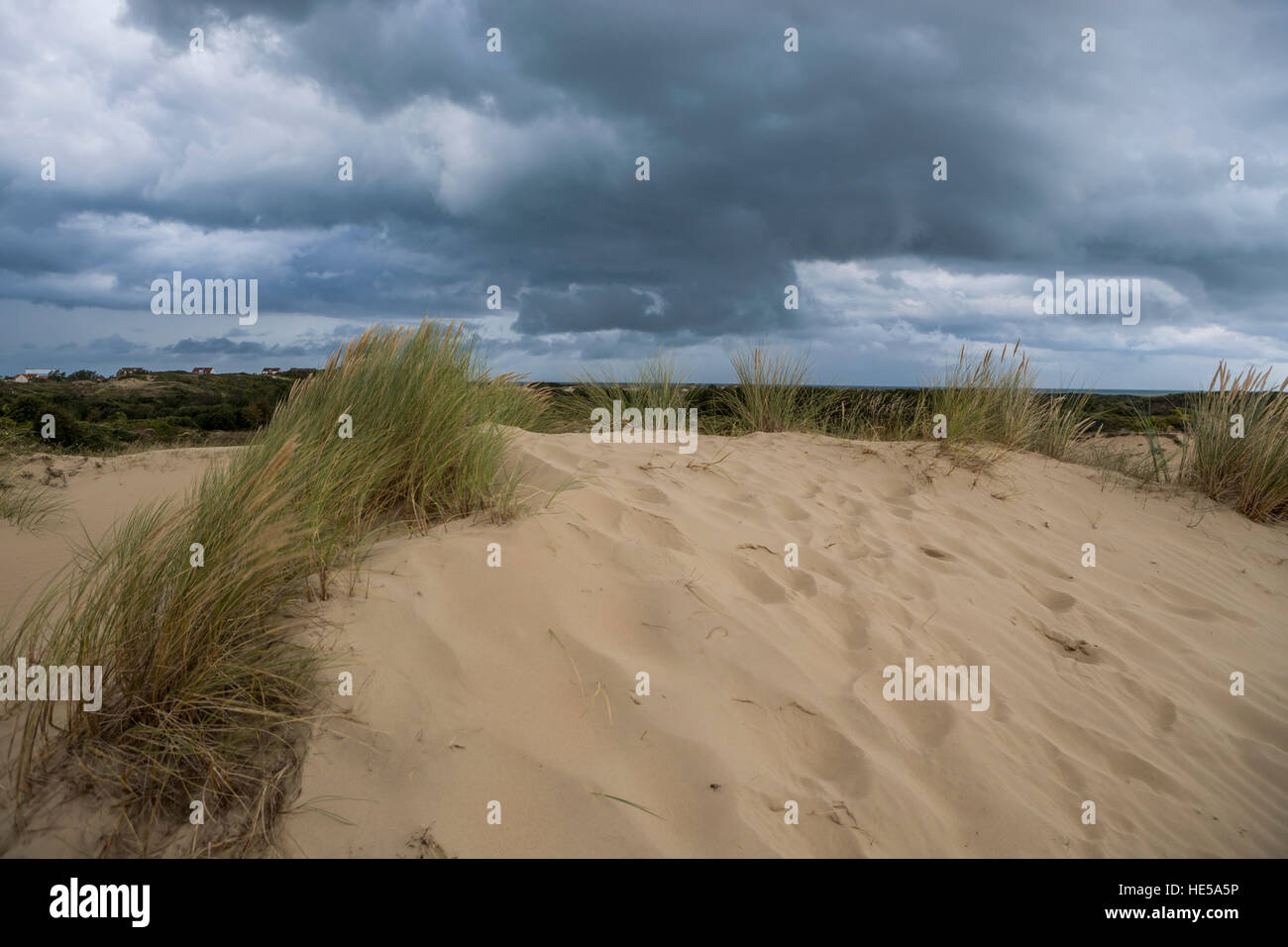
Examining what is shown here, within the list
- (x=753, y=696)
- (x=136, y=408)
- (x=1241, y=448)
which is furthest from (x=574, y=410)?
(x=136, y=408)

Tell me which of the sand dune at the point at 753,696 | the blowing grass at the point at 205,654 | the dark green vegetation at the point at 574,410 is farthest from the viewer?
the dark green vegetation at the point at 574,410

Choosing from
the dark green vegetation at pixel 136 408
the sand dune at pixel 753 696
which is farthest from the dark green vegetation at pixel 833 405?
the dark green vegetation at pixel 136 408

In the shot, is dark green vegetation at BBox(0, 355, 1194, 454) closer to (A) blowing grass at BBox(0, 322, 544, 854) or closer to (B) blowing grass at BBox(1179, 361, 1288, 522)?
(B) blowing grass at BBox(1179, 361, 1288, 522)

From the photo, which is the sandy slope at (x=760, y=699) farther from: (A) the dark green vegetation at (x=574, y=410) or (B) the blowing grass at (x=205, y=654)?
(A) the dark green vegetation at (x=574, y=410)

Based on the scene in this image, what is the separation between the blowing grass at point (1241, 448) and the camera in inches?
262

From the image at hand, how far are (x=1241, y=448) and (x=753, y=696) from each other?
22.8ft

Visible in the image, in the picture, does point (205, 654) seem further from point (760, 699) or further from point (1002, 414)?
point (1002, 414)

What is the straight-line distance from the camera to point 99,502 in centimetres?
617

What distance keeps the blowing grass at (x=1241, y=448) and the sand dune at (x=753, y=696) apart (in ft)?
8.66

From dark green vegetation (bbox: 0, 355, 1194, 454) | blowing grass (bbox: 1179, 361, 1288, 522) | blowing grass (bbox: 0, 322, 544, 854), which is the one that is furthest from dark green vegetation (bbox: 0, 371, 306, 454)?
blowing grass (bbox: 1179, 361, 1288, 522)

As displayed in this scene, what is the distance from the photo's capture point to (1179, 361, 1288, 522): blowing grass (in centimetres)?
665

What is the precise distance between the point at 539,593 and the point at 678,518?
118 cm

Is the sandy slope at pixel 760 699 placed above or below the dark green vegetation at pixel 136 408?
below
